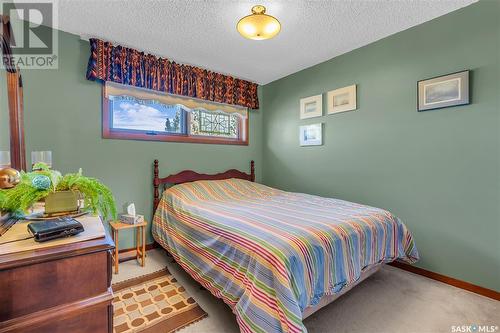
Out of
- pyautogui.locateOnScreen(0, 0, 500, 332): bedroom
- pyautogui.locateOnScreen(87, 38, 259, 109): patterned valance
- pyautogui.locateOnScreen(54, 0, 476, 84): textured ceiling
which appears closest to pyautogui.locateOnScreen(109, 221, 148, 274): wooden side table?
pyautogui.locateOnScreen(0, 0, 500, 332): bedroom

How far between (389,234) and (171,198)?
7.55ft

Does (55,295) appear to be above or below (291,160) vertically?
below

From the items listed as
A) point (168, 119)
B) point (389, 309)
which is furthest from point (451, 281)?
point (168, 119)

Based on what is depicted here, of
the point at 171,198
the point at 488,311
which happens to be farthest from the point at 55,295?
the point at 488,311

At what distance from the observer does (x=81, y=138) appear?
2.64m

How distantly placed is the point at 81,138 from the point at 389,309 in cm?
341

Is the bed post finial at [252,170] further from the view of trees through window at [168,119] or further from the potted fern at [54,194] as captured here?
the potted fern at [54,194]

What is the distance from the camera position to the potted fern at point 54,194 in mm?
1102

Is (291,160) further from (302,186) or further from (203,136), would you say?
(203,136)

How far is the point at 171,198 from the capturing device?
9.23 feet

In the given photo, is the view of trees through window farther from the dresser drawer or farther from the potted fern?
the dresser drawer

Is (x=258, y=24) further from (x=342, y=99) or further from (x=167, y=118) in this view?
(x=167, y=118)

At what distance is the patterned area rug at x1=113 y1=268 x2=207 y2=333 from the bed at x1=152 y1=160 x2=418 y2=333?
0.72 ft

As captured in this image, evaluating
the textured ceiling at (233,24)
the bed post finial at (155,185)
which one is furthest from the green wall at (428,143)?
the bed post finial at (155,185)
